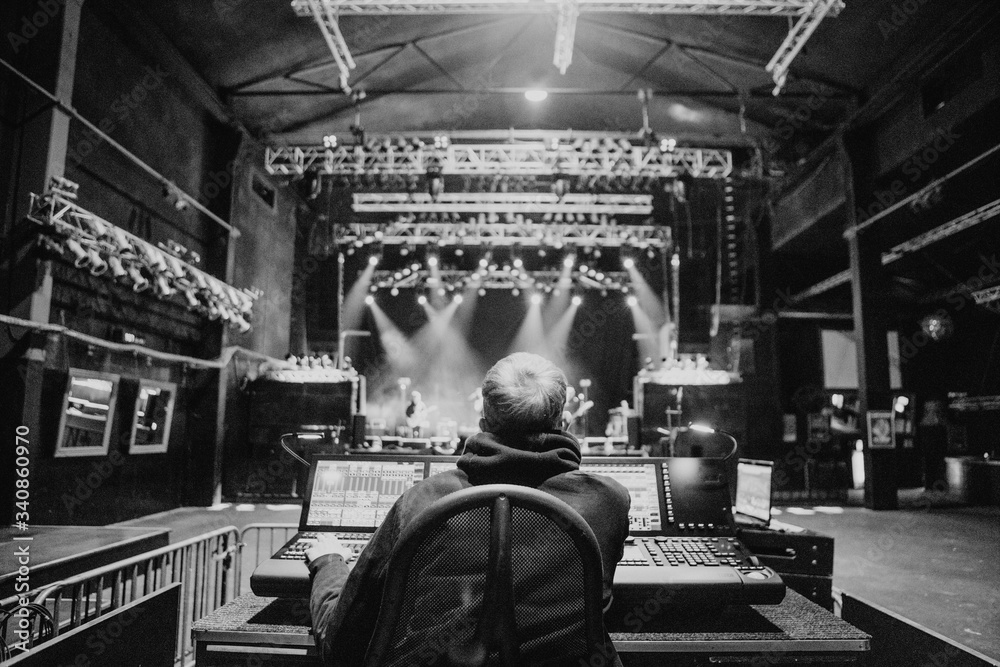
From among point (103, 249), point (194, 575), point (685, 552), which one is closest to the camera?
point (685, 552)

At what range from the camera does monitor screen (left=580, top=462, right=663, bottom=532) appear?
221 cm

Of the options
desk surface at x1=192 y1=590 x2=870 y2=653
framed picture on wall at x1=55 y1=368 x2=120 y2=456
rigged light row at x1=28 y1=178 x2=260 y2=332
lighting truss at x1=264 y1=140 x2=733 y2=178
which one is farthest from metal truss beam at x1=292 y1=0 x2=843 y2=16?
desk surface at x1=192 y1=590 x2=870 y2=653

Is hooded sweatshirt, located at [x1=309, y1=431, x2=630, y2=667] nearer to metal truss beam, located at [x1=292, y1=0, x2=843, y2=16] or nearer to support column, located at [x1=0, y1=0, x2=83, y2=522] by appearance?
support column, located at [x1=0, y1=0, x2=83, y2=522]

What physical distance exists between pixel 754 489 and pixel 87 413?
270 inches

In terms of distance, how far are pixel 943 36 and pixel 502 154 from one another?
21.6 ft

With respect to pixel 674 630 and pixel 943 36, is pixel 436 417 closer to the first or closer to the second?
pixel 943 36

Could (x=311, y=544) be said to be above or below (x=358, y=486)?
below

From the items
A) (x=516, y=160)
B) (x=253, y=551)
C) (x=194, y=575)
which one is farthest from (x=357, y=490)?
(x=516, y=160)

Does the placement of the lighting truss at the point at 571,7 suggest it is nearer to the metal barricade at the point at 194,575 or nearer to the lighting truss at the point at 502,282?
the metal barricade at the point at 194,575

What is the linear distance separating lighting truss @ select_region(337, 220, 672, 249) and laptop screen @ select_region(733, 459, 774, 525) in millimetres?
10742

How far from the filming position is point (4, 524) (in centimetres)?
545

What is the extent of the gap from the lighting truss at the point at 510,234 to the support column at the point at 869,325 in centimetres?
464

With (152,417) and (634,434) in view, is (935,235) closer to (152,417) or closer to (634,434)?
(634,434)

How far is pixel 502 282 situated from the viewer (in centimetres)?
1675
